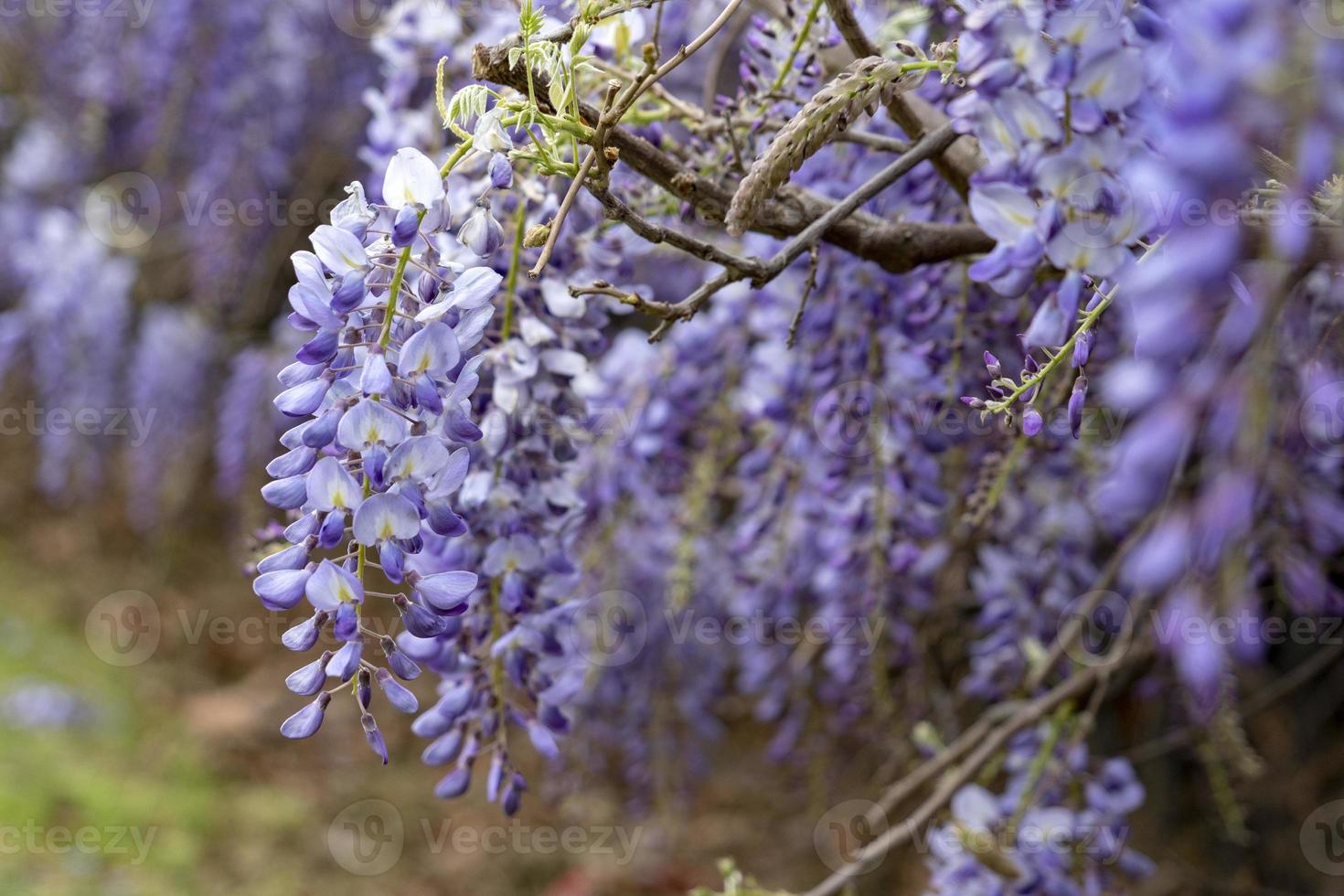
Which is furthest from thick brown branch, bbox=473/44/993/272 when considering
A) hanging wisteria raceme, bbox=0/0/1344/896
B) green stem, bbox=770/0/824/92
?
green stem, bbox=770/0/824/92

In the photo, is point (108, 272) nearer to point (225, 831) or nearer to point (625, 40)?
point (225, 831)

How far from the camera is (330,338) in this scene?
29.9 inches

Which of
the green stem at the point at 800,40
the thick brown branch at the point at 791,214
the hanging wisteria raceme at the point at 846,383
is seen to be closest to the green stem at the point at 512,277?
the hanging wisteria raceme at the point at 846,383

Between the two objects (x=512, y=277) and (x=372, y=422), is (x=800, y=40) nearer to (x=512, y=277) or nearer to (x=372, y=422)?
(x=512, y=277)

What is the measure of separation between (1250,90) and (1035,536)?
1254mm

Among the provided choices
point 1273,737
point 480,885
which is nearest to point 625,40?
point 1273,737

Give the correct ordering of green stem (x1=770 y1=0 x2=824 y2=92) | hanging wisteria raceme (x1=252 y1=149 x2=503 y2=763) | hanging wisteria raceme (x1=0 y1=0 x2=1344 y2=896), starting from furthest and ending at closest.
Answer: green stem (x1=770 y1=0 x2=824 y2=92) < hanging wisteria raceme (x1=252 y1=149 x2=503 y2=763) < hanging wisteria raceme (x1=0 y1=0 x2=1344 y2=896)

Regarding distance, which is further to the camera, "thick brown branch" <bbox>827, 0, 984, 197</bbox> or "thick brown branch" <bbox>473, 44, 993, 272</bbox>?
"thick brown branch" <bbox>827, 0, 984, 197</bbox>

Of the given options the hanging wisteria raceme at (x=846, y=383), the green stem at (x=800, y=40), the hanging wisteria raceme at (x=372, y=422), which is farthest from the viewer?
the green stem at (x=800, y=40)

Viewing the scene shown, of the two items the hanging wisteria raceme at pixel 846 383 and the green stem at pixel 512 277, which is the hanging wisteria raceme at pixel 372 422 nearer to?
the hanging wisteria raceme at pixel 846 383

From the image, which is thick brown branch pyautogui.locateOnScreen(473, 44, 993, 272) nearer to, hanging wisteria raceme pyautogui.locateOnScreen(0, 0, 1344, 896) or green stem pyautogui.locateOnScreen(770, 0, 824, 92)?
hanging wisteria raceme pyautogui.locateOnScreen(0, 0, 1344, 896)

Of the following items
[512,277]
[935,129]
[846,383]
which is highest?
[935,129]

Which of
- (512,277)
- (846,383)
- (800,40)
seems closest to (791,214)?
(800,40)

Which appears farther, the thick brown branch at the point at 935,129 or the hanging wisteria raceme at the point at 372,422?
the thick brown branch at the point at 935,129
